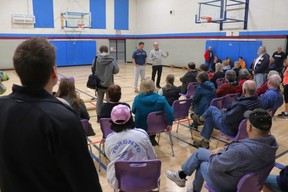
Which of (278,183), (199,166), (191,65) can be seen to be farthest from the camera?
(191,65)

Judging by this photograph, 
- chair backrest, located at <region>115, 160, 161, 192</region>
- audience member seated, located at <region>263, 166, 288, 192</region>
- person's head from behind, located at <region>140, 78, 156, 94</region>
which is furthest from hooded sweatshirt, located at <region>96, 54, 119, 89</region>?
audience member seated, located at <region>263, 166, 288, 192</region>

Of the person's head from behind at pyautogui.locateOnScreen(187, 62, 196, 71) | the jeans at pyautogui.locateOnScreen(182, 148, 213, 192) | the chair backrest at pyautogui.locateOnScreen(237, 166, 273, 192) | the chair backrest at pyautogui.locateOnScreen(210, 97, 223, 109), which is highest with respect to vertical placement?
the person's head from behind at pyautogui.locateOnScreen(187, 62, 196, 71)

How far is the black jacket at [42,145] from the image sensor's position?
963 millimetres

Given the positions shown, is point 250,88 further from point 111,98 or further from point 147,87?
point 111,98

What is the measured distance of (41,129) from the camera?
3.17 feet

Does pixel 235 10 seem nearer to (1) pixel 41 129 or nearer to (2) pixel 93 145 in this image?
(2) pixel 93 145

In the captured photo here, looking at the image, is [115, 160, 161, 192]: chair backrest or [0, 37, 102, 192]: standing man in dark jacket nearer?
[0, 37, 102, 192]: standing man in dark jacket

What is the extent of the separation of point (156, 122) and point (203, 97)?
1303mm

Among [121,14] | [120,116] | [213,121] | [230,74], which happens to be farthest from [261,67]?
[121,14]

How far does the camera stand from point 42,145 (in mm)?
979

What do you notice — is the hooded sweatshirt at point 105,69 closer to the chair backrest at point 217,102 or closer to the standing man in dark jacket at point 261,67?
the chair backrest at point 217,102

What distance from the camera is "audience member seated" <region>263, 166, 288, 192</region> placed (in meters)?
2.27

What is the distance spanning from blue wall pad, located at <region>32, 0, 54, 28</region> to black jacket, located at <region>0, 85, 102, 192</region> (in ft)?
52.5

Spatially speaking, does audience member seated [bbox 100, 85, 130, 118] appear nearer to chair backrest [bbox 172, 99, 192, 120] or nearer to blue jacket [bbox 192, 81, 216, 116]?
chair backrest [bbox 172, 99, 192, 120]
